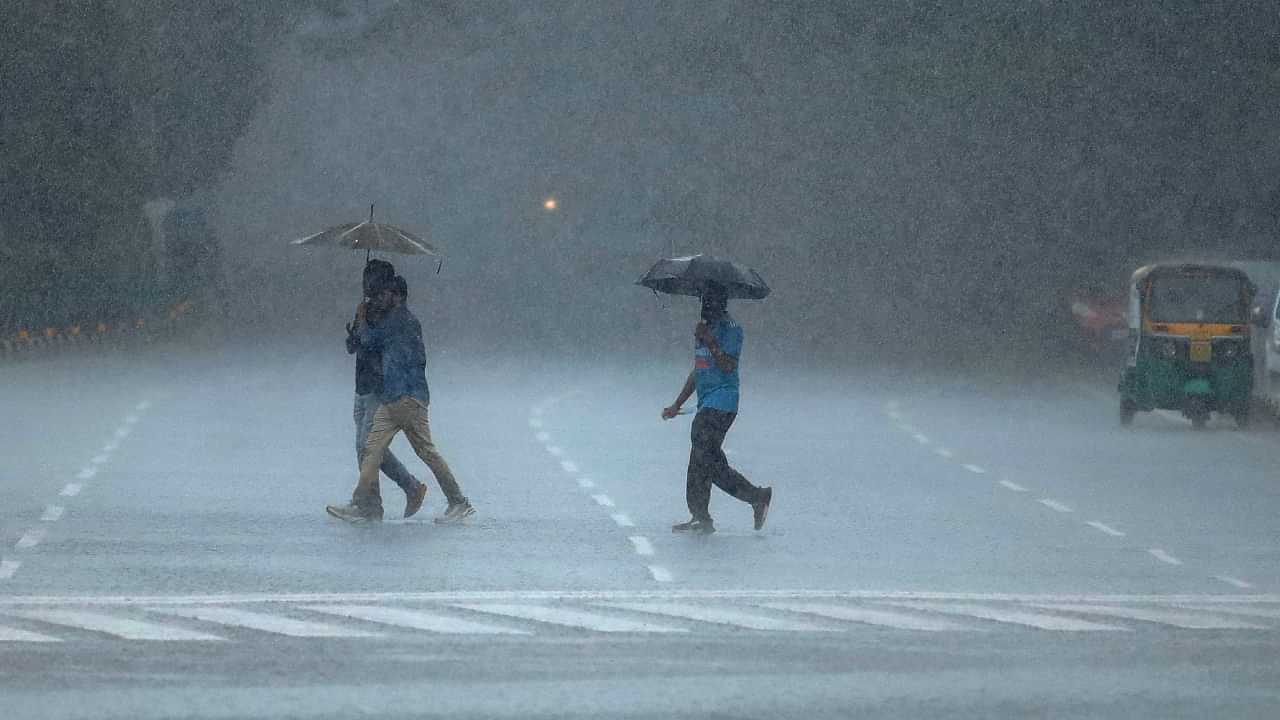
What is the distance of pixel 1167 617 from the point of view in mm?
12141

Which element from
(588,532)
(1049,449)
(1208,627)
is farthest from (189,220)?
(1208,627)

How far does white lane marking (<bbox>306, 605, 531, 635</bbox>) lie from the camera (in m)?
11.3

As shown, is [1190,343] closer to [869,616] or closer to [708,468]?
[708,468]

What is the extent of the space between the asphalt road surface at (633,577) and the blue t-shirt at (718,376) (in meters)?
0.94

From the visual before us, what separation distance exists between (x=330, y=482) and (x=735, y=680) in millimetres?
11461

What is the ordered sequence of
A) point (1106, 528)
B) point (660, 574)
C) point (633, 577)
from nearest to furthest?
1. point (633, 577)
2. point (660, 574)
3. point (1106, 528)

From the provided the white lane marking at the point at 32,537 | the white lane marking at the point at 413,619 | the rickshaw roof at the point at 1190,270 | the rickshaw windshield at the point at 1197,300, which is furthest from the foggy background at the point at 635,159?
the white lane marking at the point at 413,619

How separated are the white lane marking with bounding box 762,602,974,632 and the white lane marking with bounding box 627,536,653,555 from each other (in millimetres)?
2888

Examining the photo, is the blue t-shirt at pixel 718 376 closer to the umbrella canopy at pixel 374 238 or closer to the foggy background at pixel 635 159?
the umbrella canopy at pixel 374 238

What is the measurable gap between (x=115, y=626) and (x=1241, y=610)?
5.37 meters

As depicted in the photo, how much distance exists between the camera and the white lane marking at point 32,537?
15.3 meters

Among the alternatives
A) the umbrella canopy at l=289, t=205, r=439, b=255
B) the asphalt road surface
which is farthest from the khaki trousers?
the umbrella canopy at l=289, t=205, r=439, b=255

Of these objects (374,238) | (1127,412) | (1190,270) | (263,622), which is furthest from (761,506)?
(1190,270)

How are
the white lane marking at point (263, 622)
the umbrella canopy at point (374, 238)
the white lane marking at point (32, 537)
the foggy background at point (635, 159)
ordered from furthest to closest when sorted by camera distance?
1. the foggy background at point (635, 159)
2. the umbrella canopy at point (374, 238)
3. the white lane marking at point (32, 537)
4. the white lane marking at point (263, 622)
